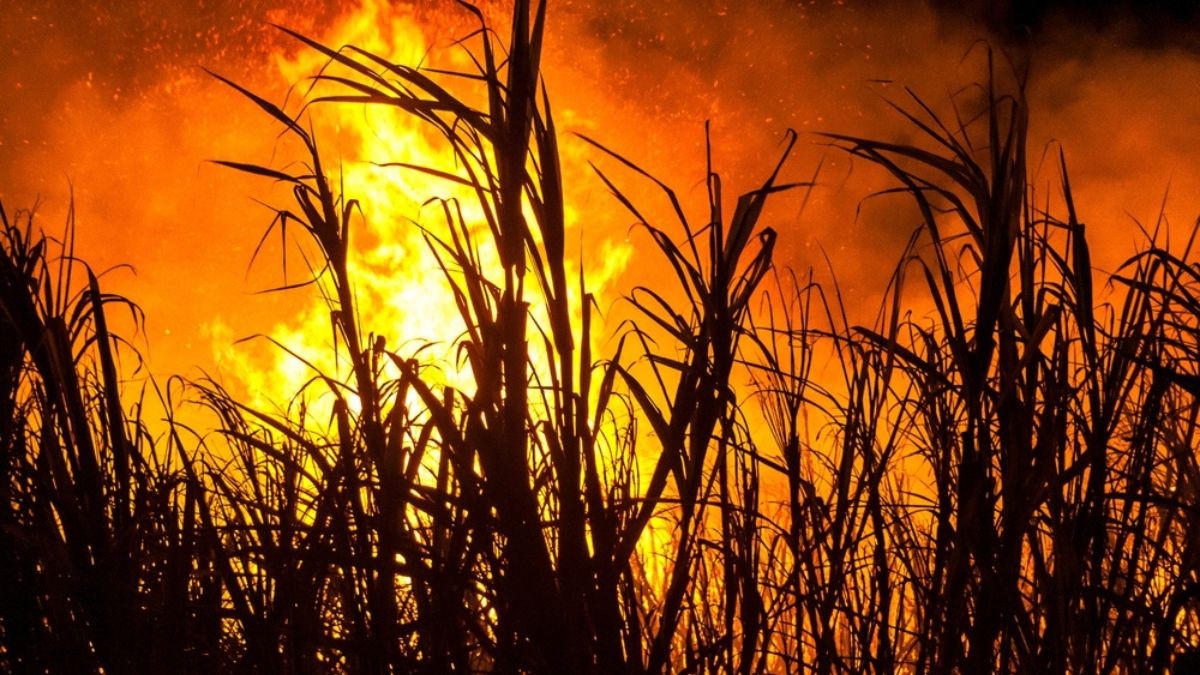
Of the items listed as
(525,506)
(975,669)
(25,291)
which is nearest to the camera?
(525,506)

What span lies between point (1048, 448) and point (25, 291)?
1128mm

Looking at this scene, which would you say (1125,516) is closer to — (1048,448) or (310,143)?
(1048,448)

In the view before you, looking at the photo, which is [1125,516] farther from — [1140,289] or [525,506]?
[525,506]

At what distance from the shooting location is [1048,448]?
98 centimetres

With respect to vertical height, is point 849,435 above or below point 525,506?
above

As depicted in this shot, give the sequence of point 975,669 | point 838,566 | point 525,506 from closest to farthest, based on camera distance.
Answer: point 525,506
point 975,669
point 838,566

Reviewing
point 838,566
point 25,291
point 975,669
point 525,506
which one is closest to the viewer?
point 525,506

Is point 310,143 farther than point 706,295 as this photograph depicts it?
Yes

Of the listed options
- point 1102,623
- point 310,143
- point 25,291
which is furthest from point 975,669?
point 25,291

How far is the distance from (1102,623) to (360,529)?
0.75 metres

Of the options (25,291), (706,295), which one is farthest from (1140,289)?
(25,291)

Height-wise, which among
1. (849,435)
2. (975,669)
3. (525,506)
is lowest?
(975,669)

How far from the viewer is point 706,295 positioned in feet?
3.31

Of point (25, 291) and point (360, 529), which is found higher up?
point (25, 291)
